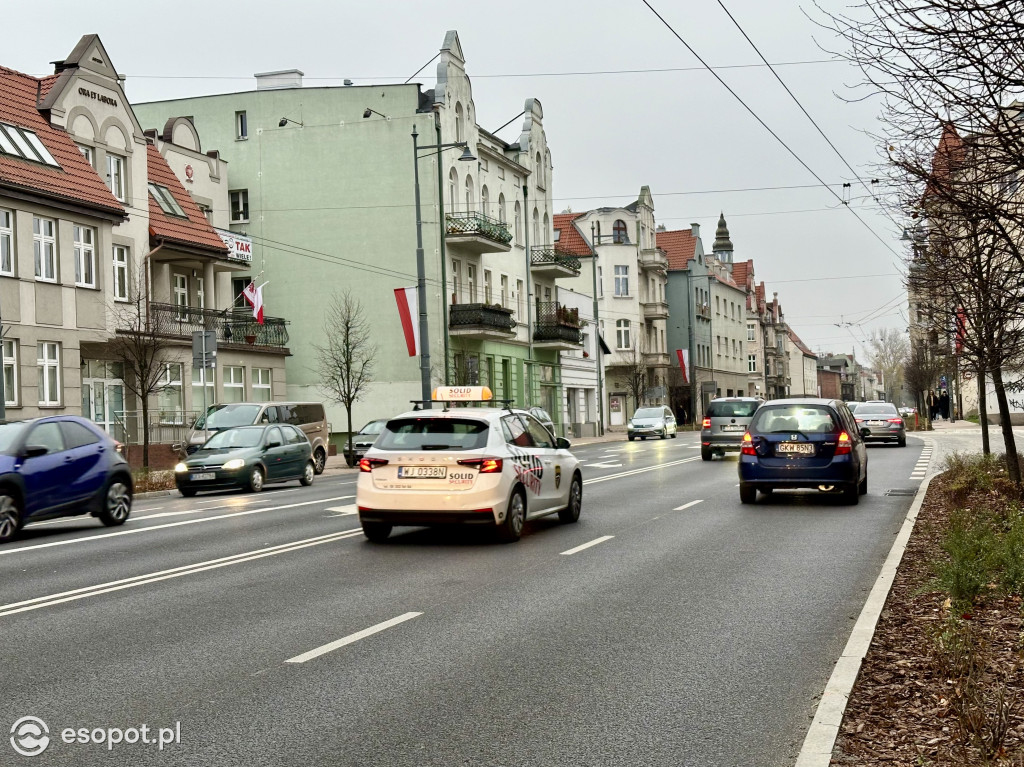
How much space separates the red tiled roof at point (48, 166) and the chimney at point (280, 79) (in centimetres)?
1840

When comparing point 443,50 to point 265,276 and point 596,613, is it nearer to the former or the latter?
point 265,276

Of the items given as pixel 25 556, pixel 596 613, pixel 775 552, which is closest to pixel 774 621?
pixel 596 613

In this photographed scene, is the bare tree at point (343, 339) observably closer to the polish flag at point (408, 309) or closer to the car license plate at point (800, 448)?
the polish flag at point (408, 309)

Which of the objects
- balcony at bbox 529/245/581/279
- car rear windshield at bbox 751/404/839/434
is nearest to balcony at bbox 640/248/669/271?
balcony at bbox 529/245/581/279

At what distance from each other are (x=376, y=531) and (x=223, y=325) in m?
29.7

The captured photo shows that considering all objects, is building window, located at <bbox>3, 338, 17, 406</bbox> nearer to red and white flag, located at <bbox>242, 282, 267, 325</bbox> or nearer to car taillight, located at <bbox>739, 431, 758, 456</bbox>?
red and white flag, located at <bbox>242, 282, 267, 325</bbox>

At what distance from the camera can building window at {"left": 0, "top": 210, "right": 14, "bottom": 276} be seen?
102 feet

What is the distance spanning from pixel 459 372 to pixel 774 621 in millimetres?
42673

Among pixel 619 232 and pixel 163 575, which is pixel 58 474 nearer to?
pixel 163 575

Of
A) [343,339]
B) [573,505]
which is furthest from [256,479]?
[343,339]

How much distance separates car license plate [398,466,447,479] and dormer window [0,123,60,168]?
2264cm

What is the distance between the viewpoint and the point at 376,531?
14062 mm

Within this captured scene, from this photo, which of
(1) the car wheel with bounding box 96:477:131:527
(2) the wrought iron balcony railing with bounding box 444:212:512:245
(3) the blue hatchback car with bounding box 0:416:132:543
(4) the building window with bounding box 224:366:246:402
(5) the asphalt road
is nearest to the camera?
(5) the asphalt road

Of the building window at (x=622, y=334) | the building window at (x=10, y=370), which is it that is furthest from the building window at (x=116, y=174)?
the building window at (x=622, y=334)
